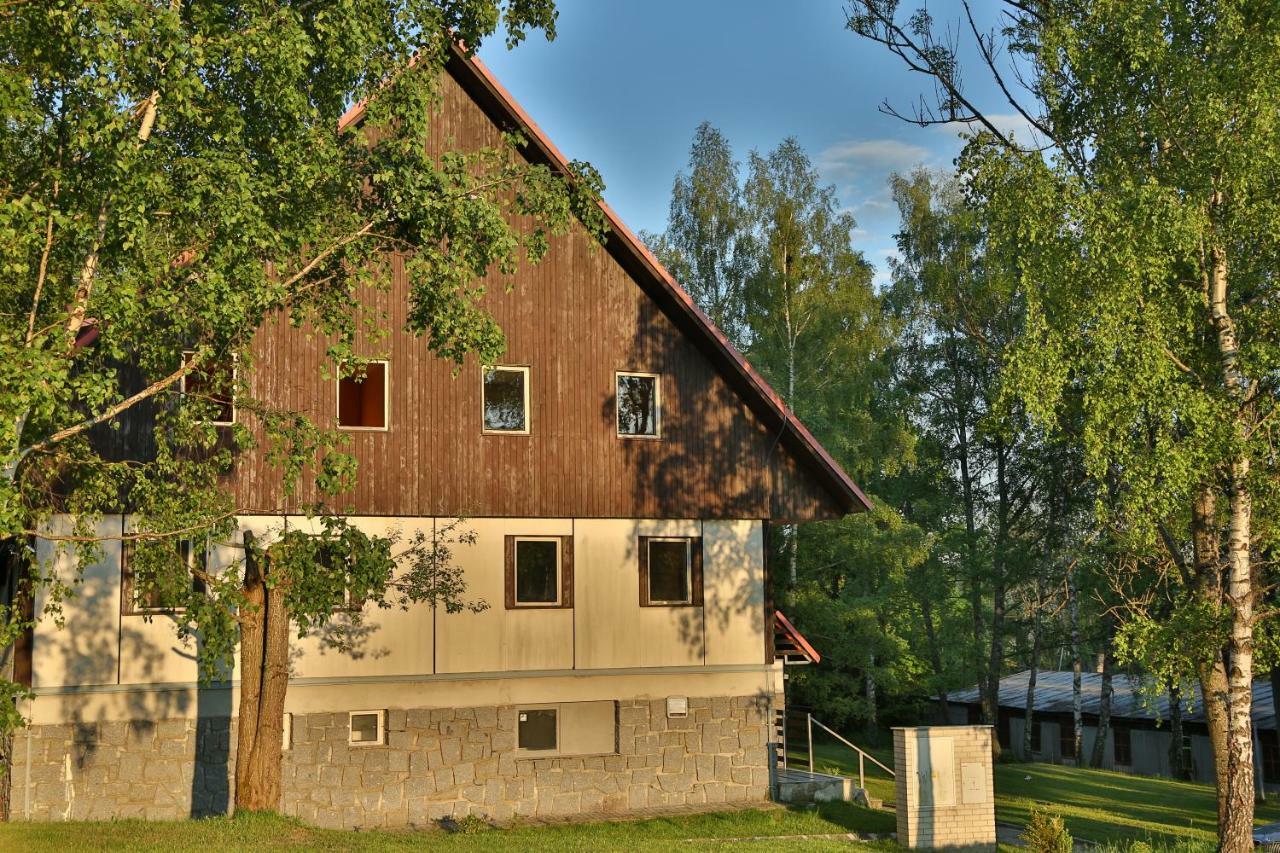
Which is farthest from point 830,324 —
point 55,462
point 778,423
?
point 55,462

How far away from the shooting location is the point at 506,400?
20.7 m

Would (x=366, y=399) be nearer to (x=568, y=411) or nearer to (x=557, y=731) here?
(x=568, y=411)

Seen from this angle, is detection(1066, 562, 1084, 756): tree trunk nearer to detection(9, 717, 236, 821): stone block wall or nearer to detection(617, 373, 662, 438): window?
detection(617, 373, 662, 438): window

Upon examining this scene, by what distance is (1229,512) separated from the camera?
18188 millimetres

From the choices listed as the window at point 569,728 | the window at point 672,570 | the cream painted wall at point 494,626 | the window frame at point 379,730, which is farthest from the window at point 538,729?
the window at point 672,570

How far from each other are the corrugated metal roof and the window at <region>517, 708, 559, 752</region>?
2256 centimetres

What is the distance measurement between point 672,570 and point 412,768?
203 inches

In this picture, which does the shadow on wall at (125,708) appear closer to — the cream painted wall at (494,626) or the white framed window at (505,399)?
the cream painted wall at (494,626)

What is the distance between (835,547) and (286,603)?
67.4ft

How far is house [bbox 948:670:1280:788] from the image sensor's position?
129 feet

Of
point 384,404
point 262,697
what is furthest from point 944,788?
point 384,404

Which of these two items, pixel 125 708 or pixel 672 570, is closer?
pixel 125 708

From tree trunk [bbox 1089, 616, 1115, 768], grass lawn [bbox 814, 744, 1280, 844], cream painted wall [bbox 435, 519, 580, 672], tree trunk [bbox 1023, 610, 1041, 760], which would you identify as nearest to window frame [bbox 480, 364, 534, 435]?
cream painted wall [bbox 435, 519, 580, 672]

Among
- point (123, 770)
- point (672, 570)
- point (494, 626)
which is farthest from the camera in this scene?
point (672, 570)
